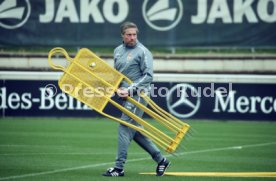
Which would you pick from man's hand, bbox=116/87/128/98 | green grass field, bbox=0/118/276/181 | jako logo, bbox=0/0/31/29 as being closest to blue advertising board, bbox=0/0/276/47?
jako logo, bbox=0/0/31/29

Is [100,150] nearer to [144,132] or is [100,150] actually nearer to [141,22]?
[144,132]

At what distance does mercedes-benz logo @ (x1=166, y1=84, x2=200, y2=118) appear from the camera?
22469mm

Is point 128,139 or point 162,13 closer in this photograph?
point 128,139

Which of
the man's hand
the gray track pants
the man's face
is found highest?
the man's face

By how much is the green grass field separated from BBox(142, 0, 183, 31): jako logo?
9.48 feet

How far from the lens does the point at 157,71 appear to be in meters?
25.3

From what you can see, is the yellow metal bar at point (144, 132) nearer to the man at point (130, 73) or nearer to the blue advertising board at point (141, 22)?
the man at point (130, 73)

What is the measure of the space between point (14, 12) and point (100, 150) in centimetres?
928

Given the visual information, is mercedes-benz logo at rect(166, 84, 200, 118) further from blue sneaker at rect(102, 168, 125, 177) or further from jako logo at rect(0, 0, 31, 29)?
blue sneaker at rect(102, 168, 125, 177)

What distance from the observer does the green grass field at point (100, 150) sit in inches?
468

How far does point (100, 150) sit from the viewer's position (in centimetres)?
1510

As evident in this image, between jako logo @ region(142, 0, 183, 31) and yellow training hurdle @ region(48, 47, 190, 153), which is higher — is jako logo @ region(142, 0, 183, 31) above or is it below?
below

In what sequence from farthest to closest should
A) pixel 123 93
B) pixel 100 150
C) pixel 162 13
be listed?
pixel 162 13, pixel 100 150, pixel 123 93

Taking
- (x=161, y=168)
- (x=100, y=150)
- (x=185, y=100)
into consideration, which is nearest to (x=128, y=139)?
(x=161, y=168)
